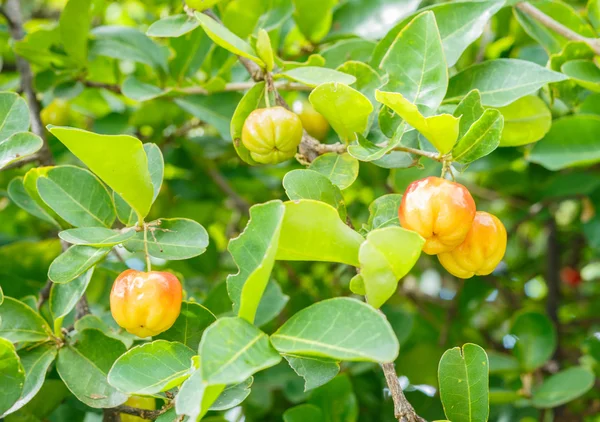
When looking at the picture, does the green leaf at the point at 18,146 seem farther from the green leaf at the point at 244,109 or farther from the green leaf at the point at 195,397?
the green leaf at the point at 195,397

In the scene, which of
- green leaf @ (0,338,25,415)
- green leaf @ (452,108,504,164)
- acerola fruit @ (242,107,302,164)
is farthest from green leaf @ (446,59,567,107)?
green leaf @ (0,338,25,415)

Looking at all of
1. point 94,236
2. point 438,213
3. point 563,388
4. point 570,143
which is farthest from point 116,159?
point 563,388

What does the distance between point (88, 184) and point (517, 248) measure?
2.33 metres

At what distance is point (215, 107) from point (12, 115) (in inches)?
18.7

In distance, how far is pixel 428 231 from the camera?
92 cm

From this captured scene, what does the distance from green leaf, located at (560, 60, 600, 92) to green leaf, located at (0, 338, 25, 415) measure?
106cm

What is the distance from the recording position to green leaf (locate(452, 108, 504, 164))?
939 mm

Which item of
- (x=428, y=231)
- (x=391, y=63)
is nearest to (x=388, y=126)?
(x=391, y=63)

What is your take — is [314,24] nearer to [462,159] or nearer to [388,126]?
[388,126]

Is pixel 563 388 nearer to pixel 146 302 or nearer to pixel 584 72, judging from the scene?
pixel 584 72

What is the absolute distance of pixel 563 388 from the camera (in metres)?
1.66

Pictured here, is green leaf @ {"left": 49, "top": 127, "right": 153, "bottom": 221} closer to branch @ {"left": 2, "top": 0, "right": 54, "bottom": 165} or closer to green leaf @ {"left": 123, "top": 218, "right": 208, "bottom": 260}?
green leaf @ {"left": 123, "top": 218, "right": 208, "bottom": 260}

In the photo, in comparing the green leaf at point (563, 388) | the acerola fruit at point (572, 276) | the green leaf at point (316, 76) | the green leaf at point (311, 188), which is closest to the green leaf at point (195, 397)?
the green leaf at point (311, 188)

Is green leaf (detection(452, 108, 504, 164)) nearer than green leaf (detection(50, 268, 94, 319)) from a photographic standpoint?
Yes
